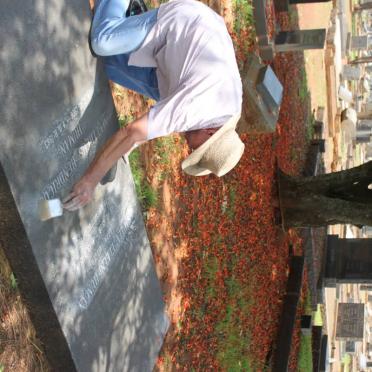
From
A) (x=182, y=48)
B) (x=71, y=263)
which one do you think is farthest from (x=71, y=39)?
(x=71, y=263)

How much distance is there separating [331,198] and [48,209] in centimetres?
519

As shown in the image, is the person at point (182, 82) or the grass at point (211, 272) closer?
the person at point (182, 82)

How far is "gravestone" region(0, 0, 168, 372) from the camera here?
3.55m

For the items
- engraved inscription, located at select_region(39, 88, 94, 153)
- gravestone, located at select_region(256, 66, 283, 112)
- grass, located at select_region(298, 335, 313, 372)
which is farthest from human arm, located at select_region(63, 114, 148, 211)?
grass, located at select_region(298, 335, 313, 372)

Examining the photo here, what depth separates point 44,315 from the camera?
13.2 ft

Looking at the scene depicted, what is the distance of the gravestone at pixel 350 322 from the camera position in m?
14.1

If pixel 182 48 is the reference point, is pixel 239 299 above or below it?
below

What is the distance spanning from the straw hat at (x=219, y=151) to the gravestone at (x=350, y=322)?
37.7 feet

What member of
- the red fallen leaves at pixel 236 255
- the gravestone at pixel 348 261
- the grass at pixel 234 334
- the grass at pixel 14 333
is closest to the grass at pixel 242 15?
the red fallen leaves at pixel 236 255

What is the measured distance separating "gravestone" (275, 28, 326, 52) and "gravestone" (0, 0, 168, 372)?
18.5 ft

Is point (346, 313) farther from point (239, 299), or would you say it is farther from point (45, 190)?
point (45, 190)

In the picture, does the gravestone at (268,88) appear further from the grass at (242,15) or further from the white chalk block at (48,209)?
the white chalk block at (48,209)

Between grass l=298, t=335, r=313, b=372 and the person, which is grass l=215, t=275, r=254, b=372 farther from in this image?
the person

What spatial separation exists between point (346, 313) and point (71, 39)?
12.1 m
